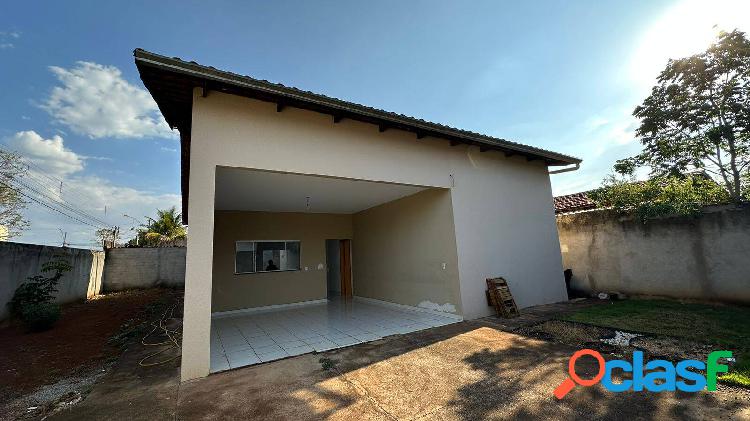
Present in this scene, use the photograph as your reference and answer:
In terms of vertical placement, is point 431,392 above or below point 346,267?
below

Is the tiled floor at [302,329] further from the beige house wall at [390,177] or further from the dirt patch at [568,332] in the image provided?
the dirt patch at [568,332]

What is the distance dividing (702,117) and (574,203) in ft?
11.7

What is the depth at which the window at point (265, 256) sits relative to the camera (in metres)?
Answer: 7.90

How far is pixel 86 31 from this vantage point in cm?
530

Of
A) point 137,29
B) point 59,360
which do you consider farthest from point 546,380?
point 137,29

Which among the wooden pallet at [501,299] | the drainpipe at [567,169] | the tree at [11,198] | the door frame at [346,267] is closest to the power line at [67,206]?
the tree at [11,198]

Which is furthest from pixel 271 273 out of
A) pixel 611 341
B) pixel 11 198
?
pixel 11 198

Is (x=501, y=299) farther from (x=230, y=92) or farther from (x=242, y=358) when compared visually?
(x=230, y=92)

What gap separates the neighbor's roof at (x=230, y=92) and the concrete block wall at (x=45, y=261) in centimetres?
472

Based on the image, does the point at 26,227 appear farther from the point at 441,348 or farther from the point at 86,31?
the point at 441,348

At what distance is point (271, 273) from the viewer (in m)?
8.16

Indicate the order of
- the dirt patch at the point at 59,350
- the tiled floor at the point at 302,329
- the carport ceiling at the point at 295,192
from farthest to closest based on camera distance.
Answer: the carport ceiling at the point at 295,192, the tiled floor at the point at 302,329, the dirt patch at the point at 59,350

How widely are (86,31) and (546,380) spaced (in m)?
9.25

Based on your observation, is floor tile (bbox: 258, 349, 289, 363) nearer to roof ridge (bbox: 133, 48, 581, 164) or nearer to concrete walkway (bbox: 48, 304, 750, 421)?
concrete walkway (bbox: 48, 304, 750, 421)
